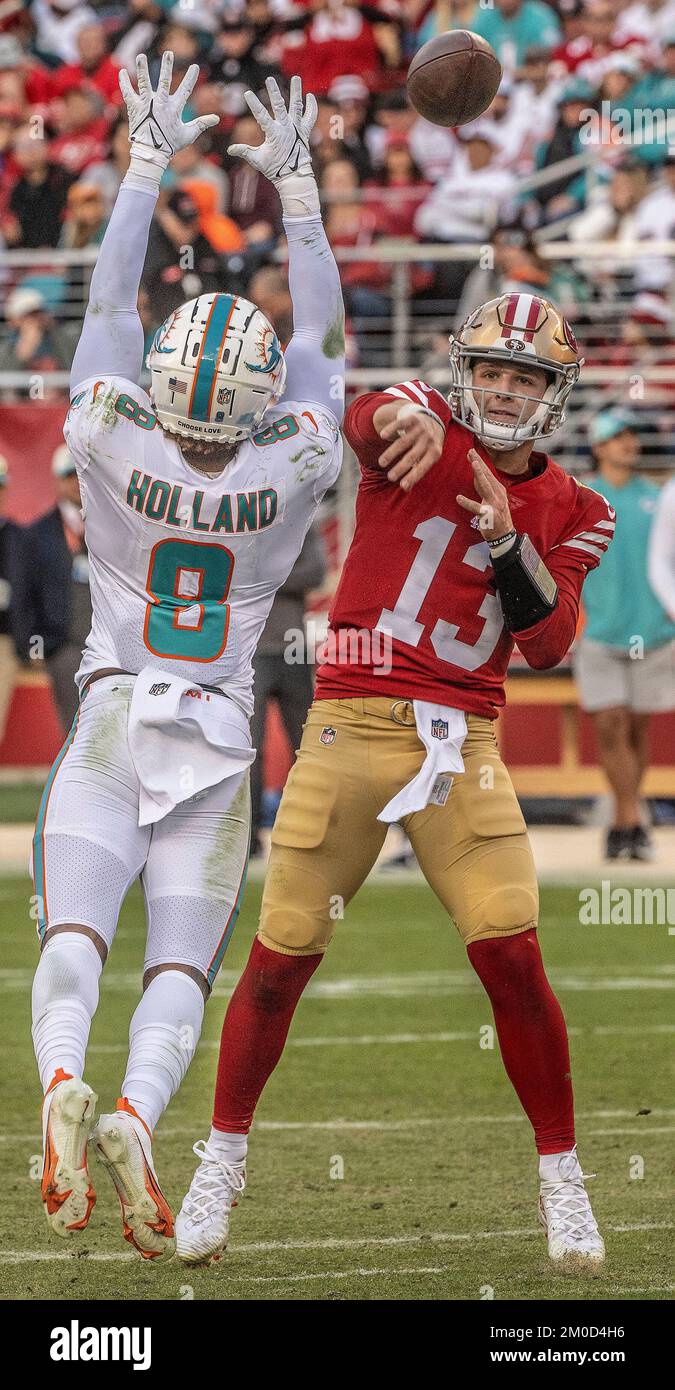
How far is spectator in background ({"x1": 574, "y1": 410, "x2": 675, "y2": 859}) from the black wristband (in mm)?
6180

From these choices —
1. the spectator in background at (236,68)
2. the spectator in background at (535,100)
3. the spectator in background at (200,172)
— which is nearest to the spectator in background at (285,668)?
the spectator in background at (200,172)

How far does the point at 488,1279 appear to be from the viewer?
13.1 feet

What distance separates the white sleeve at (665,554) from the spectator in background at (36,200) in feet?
19.8

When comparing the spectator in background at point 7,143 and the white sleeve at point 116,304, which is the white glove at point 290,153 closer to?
the white sleeve at point 116,304

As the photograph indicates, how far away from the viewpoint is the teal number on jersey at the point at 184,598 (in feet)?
13.2

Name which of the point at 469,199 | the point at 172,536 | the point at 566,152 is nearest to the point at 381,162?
the point at 469,199

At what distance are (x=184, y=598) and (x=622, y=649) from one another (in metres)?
Result: 6.74

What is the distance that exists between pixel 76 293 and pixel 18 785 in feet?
11.3

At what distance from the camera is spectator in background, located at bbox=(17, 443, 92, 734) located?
9.91 meters

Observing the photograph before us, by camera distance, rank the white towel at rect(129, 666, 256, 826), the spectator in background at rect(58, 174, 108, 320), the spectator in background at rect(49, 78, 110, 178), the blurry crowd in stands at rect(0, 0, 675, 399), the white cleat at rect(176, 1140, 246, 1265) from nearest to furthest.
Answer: the white towel at rect(129, 666, 256, 826) → the white cleat at rect(176, 1140, 246, 1265) → the blurry crowd in stands at rect(0, 0, 675, 399) → the spectator in background at rect(58, 174, 108, 320) → the spectator in background at rect(49, 78, 110, 178)

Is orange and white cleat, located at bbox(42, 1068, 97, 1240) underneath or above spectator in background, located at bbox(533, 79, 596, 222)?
underneath

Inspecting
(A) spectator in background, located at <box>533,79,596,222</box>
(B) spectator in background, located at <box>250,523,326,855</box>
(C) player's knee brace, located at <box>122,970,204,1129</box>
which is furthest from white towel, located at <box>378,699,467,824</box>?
(A) spectator in background, located at <box>533,79,596,222</box>

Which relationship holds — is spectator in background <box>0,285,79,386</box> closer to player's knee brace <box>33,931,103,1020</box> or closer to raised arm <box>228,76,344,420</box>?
raised arm <box>228,76,344,420</box>

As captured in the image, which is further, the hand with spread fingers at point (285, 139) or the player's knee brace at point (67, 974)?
the hand with spread fingers at point (285, 139)
